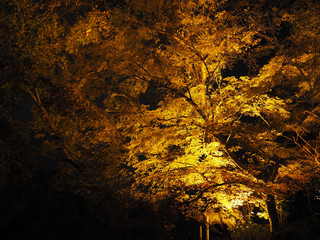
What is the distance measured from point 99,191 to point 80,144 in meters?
6.26

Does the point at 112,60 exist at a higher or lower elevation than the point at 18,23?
higher

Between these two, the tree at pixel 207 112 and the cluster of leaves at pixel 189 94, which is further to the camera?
the tree at pixel 207 112

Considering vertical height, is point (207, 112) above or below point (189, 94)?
below

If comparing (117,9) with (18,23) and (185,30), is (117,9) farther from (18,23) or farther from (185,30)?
(18,23)

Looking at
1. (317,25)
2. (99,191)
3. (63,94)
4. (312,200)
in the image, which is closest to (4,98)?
(63,94)

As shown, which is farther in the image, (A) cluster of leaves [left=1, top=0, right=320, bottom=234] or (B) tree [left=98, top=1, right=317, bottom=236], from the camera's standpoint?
(B) tree [left=98, top=1, right=317, bottom=236]

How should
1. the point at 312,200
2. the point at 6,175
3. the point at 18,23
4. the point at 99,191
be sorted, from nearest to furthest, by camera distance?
the point at 6,175, the point at 99,191, the point at 18,23, the point at 312,200

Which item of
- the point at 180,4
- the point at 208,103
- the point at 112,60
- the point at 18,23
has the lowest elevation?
the point at 18,23

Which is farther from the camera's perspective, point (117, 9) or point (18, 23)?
point (117, 9)

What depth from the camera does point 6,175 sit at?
15.0 feet

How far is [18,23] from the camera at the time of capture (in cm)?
629

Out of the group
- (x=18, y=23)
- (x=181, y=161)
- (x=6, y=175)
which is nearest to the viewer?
(x=6, y=175)

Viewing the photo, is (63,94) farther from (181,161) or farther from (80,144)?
(181,161)

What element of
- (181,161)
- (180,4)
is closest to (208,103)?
(181,161)
